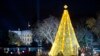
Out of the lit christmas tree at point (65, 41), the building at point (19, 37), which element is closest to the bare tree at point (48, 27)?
the building at point (19, 37)

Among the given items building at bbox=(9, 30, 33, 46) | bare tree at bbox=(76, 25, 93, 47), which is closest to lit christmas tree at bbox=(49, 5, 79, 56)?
bare tree at bbox=(76, 25, 93, 47)

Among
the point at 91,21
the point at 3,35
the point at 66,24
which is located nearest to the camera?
the point at 66,24

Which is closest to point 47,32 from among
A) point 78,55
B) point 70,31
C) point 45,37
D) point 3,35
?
point 45,37

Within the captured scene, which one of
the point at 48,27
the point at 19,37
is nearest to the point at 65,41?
the point at 48,27

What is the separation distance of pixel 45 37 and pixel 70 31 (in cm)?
1033

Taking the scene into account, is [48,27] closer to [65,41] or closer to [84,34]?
[84,34]

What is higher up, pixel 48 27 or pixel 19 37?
pixel 48 27

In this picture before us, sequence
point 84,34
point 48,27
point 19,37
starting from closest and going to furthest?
point 48,27 < point 84,34 < point 19,37

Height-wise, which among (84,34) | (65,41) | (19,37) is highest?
(65,41)

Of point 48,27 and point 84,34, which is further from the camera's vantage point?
point 84,34

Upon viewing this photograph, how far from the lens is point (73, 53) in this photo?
18.2 meters

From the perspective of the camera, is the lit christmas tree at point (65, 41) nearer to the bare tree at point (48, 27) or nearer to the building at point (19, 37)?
the bare tree at point (48, 27)

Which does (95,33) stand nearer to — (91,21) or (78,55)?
(91,21)

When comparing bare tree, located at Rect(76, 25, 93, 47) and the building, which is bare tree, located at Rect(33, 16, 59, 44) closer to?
bare tree, located at Rect(76, 25, 93, 47)
